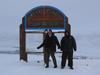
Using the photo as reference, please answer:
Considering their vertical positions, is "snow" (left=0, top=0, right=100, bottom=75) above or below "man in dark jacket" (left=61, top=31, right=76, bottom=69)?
below

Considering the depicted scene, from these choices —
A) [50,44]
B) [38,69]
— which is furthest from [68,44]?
[38,69]

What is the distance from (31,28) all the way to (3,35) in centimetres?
2190

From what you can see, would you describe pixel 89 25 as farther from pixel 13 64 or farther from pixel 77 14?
pixel 13 64

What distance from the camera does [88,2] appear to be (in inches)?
2103

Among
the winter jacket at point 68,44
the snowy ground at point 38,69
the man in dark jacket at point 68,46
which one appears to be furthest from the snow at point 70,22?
the winter jacket at point 68,44

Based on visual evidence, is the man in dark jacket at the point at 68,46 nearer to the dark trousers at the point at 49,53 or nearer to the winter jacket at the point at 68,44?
the winter jacket at the point at 68,44

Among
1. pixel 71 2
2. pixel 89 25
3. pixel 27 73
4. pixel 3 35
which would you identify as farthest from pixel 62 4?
pixel 27 73

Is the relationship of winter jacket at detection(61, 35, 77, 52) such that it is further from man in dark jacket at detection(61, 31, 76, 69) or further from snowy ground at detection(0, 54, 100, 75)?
snowy ground at detection(0, 54, 100, 75)

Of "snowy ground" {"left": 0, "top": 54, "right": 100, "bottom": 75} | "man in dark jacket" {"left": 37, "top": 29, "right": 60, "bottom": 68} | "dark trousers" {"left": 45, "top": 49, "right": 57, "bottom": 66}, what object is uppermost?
"man in dark jacket" {"left": 37, "top": 29, "right": 60, "bottom": 68}

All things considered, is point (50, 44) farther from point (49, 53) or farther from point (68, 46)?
point (68, 46)

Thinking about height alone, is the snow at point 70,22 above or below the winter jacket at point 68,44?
below

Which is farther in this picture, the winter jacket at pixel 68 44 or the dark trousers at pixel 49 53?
the dark trousers at pixel 49 53

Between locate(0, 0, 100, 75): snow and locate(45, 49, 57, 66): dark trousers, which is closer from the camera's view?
locate(45, 49, 57, 66): dark trousers

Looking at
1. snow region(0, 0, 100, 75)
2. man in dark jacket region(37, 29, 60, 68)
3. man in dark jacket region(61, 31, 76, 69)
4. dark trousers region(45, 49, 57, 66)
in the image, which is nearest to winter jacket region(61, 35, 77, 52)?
man in dark jacket region(61, 31, 76, 69)
